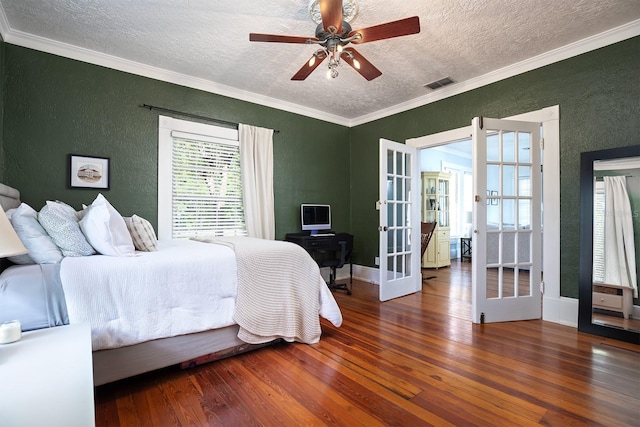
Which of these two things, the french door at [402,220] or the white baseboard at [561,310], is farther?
the french door at [402,220]

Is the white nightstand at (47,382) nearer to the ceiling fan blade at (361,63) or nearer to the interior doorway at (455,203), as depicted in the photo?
the ceiling fan blade at (361,63)

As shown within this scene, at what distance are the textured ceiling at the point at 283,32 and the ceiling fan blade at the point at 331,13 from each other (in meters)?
0.51

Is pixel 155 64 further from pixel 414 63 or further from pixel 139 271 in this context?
pixel 414 63

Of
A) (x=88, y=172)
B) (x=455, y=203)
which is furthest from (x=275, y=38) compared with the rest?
(x=455, y=203)

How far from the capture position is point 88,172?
305 cm

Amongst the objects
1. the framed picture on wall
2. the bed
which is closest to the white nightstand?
the bed

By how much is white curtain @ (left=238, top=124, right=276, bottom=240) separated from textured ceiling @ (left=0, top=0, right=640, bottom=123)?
2.28ft

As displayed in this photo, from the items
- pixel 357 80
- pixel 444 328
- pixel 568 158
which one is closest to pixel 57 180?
pixel 357 80

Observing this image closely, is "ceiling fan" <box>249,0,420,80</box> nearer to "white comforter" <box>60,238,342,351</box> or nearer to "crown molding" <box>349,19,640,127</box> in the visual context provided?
"white comforter" <box>60,238,342,351</box>

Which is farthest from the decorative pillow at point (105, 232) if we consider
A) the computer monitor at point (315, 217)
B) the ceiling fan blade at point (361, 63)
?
the computer monitor at point (315, 217)

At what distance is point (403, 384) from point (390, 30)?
7.35 ft

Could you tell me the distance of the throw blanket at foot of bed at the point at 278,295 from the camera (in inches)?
89.7

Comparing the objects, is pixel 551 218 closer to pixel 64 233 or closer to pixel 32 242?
pixel 64 233

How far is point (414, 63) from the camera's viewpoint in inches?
129
